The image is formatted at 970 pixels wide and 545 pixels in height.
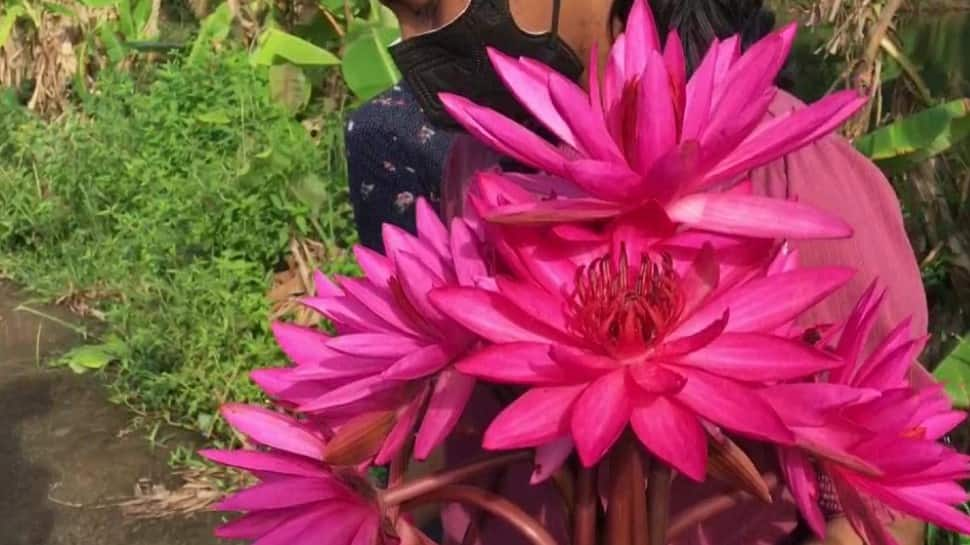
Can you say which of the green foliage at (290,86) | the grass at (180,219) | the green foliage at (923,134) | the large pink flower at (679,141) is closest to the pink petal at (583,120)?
the large pink flower at (679,141)

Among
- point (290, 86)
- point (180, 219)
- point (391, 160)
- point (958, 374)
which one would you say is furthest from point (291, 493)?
point (290, 86)

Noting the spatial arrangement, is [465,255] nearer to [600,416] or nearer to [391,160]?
[600,416]

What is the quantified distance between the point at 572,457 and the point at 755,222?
0.55 feet

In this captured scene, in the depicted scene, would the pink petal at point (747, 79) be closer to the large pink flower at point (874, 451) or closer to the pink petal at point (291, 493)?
the large pink flower at point (874, 451)

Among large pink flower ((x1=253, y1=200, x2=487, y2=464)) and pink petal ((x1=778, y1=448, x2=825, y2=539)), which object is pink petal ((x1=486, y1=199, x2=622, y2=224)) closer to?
→ large pink flower ((x1=253, y1=200, x2=487, y2=464))

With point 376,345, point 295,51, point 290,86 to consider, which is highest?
point 376,345

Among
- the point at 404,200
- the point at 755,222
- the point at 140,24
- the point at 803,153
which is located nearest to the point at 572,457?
the point at 755,222

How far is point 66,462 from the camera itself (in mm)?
3363

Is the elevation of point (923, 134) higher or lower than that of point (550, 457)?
lower

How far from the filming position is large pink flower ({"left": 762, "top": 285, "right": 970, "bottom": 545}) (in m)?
0.69

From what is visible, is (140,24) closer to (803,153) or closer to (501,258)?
Answer: (803,153)

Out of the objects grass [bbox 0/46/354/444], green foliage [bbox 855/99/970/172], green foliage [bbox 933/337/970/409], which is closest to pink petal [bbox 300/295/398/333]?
green foliage [bbox 933/337/970/409]

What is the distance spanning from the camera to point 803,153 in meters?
1.20

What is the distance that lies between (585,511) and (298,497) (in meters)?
0.16
